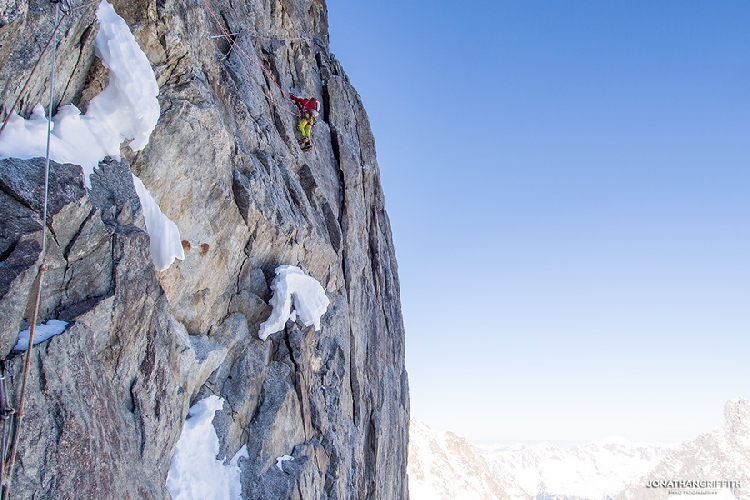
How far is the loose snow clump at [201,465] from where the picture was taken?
911 cm

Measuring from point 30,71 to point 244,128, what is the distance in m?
6.68

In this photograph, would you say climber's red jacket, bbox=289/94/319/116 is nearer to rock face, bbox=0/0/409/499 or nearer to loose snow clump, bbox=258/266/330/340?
rock face, bbox=0/0/409/499

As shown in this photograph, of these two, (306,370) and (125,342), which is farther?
(306,370)

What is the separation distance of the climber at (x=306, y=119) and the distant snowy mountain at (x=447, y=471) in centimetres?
14402

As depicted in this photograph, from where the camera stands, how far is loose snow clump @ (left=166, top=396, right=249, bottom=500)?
29.9 feet

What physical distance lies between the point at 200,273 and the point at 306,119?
28.4ft

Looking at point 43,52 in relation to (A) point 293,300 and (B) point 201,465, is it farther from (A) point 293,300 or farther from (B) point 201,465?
(A) point 293,300

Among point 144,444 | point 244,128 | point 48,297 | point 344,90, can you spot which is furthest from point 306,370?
point 344,90

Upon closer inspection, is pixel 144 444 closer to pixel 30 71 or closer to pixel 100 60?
pixel 30 71

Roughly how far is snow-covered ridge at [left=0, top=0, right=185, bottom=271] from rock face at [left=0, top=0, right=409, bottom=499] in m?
0.28

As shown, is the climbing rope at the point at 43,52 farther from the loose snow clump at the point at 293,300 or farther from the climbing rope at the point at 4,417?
the loose snow clump at the point at 293,300

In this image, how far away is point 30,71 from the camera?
664cm

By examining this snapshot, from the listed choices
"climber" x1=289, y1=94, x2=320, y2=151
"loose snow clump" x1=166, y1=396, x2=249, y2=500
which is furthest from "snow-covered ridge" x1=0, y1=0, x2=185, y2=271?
"climber" x1=289, y1=94, x2=320, y2=151

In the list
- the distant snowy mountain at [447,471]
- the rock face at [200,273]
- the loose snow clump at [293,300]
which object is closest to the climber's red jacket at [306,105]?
the rock face at [200,273]
